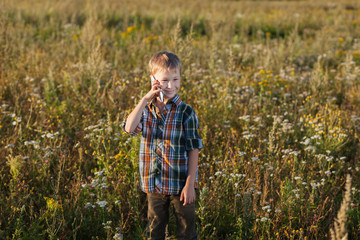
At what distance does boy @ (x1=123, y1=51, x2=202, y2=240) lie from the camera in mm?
2533

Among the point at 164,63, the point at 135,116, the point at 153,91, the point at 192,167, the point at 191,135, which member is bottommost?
the point at 192,167

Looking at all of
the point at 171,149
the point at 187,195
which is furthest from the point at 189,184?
the point at 171,149

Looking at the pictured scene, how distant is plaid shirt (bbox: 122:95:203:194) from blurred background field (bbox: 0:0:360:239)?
256mm

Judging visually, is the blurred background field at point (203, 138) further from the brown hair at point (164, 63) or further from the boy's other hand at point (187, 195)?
the brown hair at point (164, 63)

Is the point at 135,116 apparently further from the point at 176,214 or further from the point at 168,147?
the point at 176,214

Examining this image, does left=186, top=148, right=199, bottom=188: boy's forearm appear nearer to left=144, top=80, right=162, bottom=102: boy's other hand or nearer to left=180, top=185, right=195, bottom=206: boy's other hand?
left=180, top=185, right=195, bottom=206: boy's other hand

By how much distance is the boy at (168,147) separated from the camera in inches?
99.7

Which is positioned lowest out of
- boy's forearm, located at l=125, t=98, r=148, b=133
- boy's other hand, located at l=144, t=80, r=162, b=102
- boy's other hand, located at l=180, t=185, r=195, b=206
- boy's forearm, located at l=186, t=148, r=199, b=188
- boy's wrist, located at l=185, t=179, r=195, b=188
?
boy's other hand, located at l=180, t=185, r=195, b=206

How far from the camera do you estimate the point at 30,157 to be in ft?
13.1

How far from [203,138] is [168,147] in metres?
1.49

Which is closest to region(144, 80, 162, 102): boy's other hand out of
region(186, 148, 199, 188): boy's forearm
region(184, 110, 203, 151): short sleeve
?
region(184, 110, 203, 151): short sleeve

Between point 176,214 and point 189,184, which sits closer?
point 189,184

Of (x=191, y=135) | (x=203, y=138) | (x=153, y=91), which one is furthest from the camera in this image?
(x=203, y=138)

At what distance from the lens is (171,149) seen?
2.58 meters
